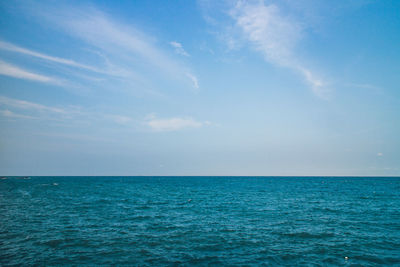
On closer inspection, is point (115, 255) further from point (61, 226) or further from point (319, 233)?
point (319, 233)

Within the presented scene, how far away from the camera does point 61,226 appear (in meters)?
27.7

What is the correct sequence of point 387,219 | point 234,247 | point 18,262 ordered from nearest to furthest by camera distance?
point 18,262
point 234,247
point 387,219

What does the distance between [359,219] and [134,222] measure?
3309 cm

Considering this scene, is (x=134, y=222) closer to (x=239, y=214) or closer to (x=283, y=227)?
(x=239, y=214)

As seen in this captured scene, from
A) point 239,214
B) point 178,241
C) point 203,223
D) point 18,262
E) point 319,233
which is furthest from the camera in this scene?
point 239,214

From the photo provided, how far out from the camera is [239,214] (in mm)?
36156

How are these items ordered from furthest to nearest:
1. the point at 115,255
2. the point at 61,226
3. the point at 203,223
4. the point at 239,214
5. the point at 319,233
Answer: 1. the point at 239,214
2. the point at 203,223
3. the point at 61,226
4. the point at 319,233
5. the point at 115,255

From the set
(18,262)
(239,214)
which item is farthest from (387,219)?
(18,262)

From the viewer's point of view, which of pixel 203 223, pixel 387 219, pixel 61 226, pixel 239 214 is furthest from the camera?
pixel 239 214

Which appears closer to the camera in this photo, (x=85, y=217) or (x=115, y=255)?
(x=115, y=255)

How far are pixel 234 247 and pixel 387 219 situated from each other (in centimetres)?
2752

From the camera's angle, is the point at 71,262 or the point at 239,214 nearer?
the point at 71,262

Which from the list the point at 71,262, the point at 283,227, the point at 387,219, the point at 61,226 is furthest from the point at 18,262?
the point at 387,219

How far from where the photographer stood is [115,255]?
60.4 feet
